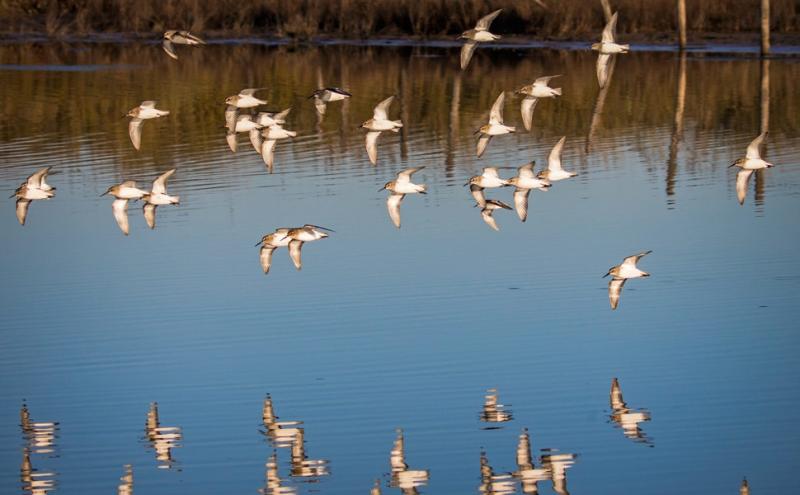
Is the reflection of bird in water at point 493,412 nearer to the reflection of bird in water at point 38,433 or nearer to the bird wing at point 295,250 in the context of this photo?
the reflection of bird in water at point 38,433

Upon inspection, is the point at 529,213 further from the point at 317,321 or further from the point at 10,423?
the point at 10,423

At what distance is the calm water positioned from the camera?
16109mm

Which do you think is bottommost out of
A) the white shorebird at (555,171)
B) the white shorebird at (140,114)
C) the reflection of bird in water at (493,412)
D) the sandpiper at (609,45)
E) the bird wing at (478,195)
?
the reflection of bird in water at (493,412)

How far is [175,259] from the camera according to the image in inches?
939

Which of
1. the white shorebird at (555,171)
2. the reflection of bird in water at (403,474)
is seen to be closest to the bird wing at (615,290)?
the white shorebird at (555,171)

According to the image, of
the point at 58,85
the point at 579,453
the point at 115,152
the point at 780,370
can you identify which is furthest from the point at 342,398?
the point at 58,85

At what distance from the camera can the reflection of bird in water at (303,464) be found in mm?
15602

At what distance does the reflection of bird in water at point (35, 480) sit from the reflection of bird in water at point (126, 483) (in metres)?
0.60

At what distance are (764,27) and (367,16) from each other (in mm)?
14294

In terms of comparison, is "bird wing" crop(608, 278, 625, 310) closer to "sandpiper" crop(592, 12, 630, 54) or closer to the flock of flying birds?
the flock of flying birds

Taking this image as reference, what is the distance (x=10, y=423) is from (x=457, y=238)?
9.56 m

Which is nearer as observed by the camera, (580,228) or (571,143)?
(580,228)

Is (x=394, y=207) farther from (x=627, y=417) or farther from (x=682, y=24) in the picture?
(x=682, y=24)

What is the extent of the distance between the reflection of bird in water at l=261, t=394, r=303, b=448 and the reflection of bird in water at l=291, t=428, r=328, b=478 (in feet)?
0.39
